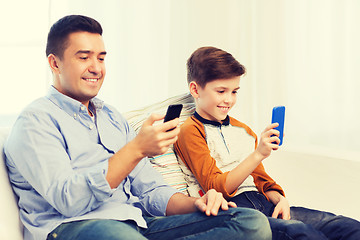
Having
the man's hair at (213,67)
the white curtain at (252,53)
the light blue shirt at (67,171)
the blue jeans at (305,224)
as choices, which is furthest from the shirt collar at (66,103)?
the white curtain at (252,53)

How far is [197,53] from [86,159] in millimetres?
609

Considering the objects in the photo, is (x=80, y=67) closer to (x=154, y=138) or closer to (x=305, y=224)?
(x=154, y=138)

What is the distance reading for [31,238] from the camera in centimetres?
124

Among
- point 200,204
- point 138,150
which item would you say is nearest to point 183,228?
point 200,204

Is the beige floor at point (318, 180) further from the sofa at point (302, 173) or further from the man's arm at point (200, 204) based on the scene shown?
the man's arm at point (200, 204)

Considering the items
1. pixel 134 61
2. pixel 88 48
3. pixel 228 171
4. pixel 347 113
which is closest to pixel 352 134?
pixel 347 113

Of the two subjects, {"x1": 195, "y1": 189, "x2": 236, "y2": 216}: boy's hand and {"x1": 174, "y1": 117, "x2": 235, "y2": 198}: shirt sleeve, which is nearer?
{"x1": 195, "y1": 189, "x2": 236, "y2": 216}: boy's hand

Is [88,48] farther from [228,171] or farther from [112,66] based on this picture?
[112,66]

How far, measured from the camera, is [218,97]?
160 cm

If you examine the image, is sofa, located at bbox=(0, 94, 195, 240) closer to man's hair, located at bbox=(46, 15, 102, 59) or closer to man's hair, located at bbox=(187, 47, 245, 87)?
man's hair, located at bbox=(187, 47, 245, 87)

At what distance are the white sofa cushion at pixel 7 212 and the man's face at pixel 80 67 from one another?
252 mm

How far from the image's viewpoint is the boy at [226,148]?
1.45 meters

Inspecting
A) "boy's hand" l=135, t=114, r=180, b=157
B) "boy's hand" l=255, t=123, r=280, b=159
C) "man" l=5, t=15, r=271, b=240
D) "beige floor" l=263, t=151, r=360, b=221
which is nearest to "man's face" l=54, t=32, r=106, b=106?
"man" l=5, t=15, r=271, b=240

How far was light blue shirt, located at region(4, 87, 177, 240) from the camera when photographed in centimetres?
115
